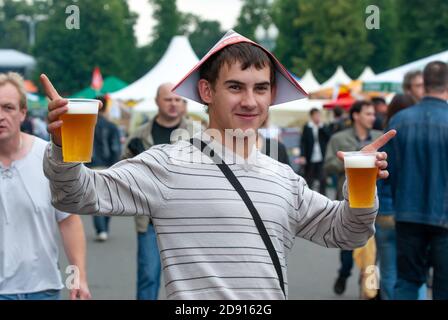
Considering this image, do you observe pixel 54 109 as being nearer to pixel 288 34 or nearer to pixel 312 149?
pixel 312 149

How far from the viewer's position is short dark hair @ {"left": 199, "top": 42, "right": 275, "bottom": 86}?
363 centimetres

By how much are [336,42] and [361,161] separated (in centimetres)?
8101

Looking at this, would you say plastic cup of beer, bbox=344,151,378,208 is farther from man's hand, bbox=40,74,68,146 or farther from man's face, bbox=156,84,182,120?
man's face, bbox=156,84,182,120

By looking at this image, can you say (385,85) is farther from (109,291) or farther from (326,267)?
(109,291)

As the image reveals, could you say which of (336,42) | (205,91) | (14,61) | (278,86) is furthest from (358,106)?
(14,61)

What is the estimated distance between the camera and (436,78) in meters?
7.48

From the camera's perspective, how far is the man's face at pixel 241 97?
3586 millimetres

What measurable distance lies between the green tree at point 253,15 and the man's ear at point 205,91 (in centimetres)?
10399

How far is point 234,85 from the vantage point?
11.9 ft

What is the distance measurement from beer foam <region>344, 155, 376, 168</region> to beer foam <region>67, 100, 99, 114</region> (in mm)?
837

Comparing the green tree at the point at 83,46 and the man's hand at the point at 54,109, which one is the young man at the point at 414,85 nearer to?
the man's hand at the point at 54,109

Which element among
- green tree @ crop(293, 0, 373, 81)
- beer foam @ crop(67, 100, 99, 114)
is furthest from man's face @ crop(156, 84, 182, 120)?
green tree @ crop(293, 0, 373, 81)

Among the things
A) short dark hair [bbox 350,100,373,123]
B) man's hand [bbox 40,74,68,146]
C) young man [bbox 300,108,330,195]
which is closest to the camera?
man's hand [bbox 40,74,68,146]
